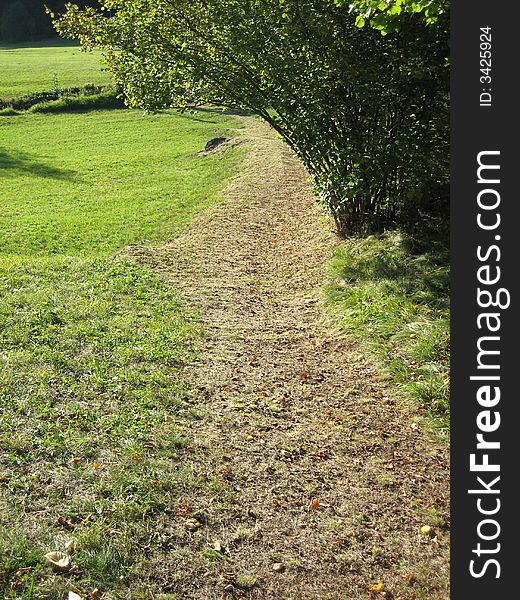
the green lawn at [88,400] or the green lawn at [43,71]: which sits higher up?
the green lawn at [43,71]

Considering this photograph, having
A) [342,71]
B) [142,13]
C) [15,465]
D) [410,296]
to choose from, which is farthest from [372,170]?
[15,465]


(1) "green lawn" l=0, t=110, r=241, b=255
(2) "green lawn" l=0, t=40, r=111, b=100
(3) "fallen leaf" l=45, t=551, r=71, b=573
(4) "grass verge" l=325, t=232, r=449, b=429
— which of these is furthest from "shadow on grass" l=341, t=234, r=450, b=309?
(2) "green lawn" l=0, t=40, r=111, b=100

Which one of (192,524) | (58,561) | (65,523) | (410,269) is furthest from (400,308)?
(58,561)

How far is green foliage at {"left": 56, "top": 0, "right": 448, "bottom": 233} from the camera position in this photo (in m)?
9.09

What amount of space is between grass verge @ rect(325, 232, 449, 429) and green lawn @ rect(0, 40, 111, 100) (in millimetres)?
28065

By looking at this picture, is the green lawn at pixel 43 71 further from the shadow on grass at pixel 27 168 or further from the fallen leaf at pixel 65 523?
the fallen leaf at pixel 65 523

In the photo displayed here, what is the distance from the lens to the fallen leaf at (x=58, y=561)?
4.02m

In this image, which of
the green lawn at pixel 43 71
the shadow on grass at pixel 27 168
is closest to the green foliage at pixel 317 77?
the shadow on grass at pixel 27 168

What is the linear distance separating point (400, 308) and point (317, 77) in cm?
400

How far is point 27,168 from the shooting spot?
2316 centimetres

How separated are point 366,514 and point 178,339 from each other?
3604 mm

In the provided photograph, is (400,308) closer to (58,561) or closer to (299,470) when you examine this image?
(299,470)

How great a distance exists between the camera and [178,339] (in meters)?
7.62

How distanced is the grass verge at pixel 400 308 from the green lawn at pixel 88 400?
2.12 metres
